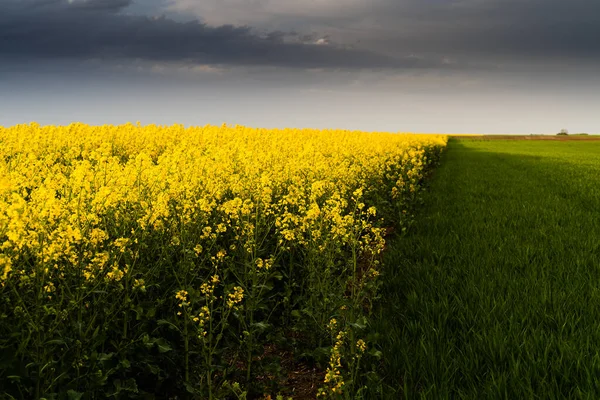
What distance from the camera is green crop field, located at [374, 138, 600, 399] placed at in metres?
3.41

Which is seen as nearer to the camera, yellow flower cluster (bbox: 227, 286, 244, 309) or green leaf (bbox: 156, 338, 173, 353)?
green leaf (bbox: 156, 338, 173, 353)

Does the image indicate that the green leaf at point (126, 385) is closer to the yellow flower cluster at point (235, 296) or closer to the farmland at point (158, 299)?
the farmland at point (158, 299)

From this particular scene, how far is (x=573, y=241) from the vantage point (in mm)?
7598

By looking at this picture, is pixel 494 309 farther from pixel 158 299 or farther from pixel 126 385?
pixel 126 385

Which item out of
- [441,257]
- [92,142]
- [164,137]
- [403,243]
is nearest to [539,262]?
[441,257]

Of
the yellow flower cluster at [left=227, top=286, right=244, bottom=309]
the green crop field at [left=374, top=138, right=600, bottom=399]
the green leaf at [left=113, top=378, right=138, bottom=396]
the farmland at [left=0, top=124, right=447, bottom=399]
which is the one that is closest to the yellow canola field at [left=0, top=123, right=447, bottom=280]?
the farmland at [left=0, top=124, right=447, bottom=399]

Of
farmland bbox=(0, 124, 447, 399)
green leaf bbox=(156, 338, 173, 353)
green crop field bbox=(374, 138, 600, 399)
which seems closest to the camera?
farmland bbox=(0, 124, 447, 399)

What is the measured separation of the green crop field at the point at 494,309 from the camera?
341 centimetres

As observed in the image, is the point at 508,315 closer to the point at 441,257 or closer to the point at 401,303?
the point at 401,303

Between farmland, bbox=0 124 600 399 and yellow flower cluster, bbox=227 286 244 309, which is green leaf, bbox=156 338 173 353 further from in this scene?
yellow flower cluster, bbox=227 286 244 309

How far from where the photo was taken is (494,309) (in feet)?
15.0

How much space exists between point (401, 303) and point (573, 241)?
13.4 feet

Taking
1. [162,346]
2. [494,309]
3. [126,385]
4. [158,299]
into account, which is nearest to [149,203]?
[158,299]

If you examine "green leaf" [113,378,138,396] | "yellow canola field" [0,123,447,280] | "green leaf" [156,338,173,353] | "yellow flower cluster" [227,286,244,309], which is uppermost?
"yellow canola field" [0,123,447,280]
